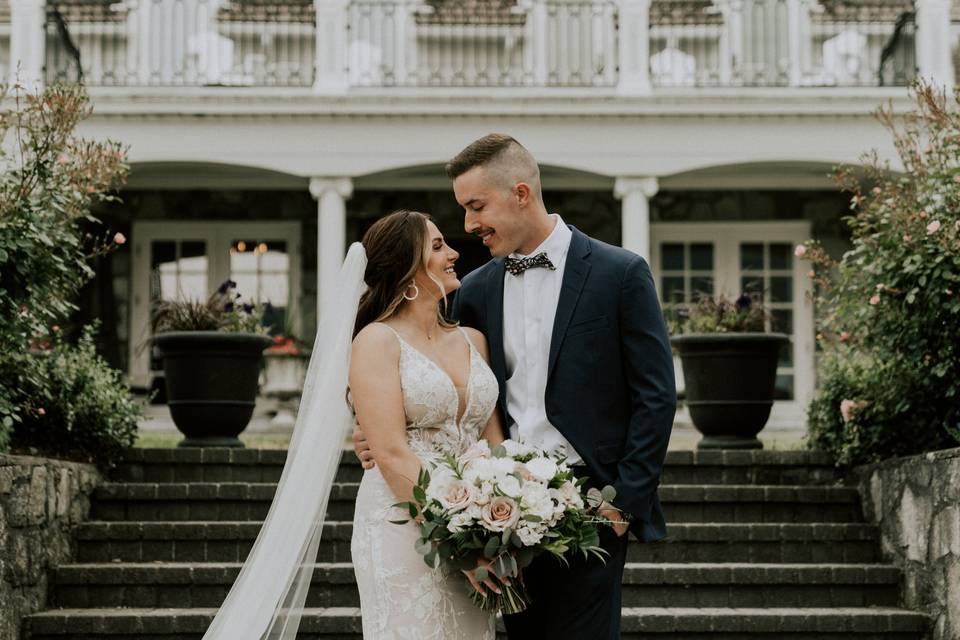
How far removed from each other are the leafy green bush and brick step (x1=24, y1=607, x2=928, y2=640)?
1.07 metres

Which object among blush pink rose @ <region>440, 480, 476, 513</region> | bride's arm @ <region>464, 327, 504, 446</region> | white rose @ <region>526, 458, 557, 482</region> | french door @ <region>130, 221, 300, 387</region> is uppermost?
french door @ <region>130, 221, 300, 387</region>

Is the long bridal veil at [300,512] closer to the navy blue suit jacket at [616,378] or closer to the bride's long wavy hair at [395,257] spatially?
the bride's long wavy hair at [395,257]

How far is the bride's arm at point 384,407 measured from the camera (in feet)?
10.1

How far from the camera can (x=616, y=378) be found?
3.09 m

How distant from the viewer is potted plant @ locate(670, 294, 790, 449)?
7.26m

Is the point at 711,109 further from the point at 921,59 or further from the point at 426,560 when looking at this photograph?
the point at 426,560

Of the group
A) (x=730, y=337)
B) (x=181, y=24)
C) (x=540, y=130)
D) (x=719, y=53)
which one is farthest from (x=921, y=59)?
(x=181, y=24)

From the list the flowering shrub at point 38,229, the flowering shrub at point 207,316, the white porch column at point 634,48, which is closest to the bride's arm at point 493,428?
the flowering shrub at point 38,229

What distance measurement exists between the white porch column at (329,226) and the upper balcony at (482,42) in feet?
3.37

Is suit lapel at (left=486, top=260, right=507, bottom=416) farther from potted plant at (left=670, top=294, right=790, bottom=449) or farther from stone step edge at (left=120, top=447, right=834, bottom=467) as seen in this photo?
potted plant at (left=670, top=294, right=790, bottom=449)

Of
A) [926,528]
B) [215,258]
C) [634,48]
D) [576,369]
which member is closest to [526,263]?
[576,369]

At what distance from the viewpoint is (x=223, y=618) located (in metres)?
3.71

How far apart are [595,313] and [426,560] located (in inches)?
30.1

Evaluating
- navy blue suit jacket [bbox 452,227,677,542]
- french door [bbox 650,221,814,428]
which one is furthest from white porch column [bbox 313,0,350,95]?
navy blue suit jacket [bbox 452,227,677,542]
